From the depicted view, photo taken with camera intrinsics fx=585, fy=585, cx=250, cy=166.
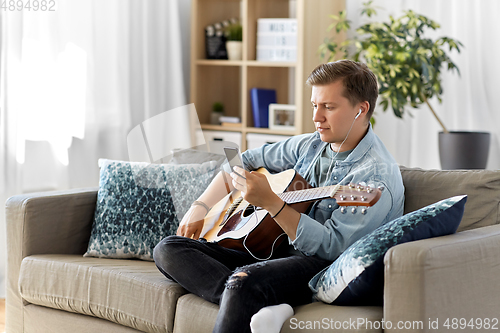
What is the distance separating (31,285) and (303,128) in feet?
5.61

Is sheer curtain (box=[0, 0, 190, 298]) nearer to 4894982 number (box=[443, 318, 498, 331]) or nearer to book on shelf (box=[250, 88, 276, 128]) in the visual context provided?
book on shelf (box=[250, 88, 276, 128])

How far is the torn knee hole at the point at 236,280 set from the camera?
151 centimetres

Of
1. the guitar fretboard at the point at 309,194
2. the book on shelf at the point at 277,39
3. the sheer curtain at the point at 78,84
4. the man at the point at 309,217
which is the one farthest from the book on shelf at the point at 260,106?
the guitar fretboard at the point at 309,194

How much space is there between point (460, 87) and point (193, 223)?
6.23 ft

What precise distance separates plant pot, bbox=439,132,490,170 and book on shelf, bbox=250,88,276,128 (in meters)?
1.05

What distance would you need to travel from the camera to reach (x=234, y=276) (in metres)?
1.54

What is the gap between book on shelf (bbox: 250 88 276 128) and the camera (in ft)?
11.2

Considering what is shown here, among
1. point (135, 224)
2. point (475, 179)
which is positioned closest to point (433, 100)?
point (475, 179)

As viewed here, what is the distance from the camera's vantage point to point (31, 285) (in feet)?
6.73

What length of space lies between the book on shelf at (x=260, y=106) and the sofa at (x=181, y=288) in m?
1.35

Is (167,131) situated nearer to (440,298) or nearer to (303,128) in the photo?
(440,298)

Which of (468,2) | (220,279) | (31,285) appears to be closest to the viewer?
(220,279)

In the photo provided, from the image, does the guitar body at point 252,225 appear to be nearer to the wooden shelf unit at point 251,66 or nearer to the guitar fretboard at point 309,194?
the guitar fretboard at point 309,194

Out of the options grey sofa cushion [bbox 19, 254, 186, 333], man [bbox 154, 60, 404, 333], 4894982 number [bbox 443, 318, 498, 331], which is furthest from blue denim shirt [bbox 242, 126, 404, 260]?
grey sofa cushion [bbox 19, 254, 186, 333]
